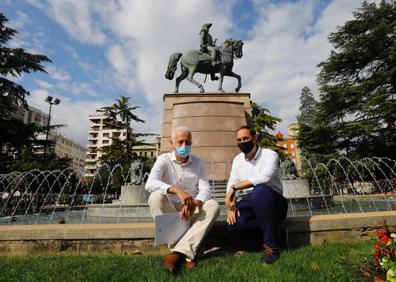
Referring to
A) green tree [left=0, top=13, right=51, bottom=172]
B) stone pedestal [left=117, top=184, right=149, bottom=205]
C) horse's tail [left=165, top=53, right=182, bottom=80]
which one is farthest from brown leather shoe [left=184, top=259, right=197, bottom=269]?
green tree [left=0, top=13, right=51, bottom=172]

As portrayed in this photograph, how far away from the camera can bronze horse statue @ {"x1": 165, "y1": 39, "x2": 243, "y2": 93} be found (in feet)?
43.8

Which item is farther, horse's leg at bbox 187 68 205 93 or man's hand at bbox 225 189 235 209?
horse's leg at bbox 187 68 205 93

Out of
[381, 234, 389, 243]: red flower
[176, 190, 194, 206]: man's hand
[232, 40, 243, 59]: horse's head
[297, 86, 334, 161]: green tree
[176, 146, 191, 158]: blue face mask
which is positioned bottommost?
[381, 234, 389, 243]: red flower

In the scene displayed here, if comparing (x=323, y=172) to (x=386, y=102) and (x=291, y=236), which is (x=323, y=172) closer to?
(x=386, y=102)

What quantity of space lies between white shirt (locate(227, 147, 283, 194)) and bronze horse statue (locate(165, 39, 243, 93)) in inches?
392

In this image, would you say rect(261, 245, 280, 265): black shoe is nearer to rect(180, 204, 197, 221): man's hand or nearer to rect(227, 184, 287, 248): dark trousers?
rect(227, 184, 287, 248): dark trousers

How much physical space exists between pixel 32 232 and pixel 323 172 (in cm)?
2727

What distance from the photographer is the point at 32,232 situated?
3.43 meters

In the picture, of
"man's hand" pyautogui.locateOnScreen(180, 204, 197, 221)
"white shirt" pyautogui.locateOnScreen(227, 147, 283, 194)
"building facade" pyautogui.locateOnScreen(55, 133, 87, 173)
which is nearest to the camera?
"man's hand" pyautogui.locateOnScreen(180, 204, 197, 221)

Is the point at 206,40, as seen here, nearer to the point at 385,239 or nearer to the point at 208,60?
the point at 208,60

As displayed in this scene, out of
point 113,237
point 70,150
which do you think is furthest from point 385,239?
point 70,150

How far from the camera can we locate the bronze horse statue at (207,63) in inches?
525

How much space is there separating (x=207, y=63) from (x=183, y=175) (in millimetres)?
10896

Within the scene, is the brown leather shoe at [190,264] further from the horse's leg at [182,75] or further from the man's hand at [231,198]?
the horse's leg at [182,75]
